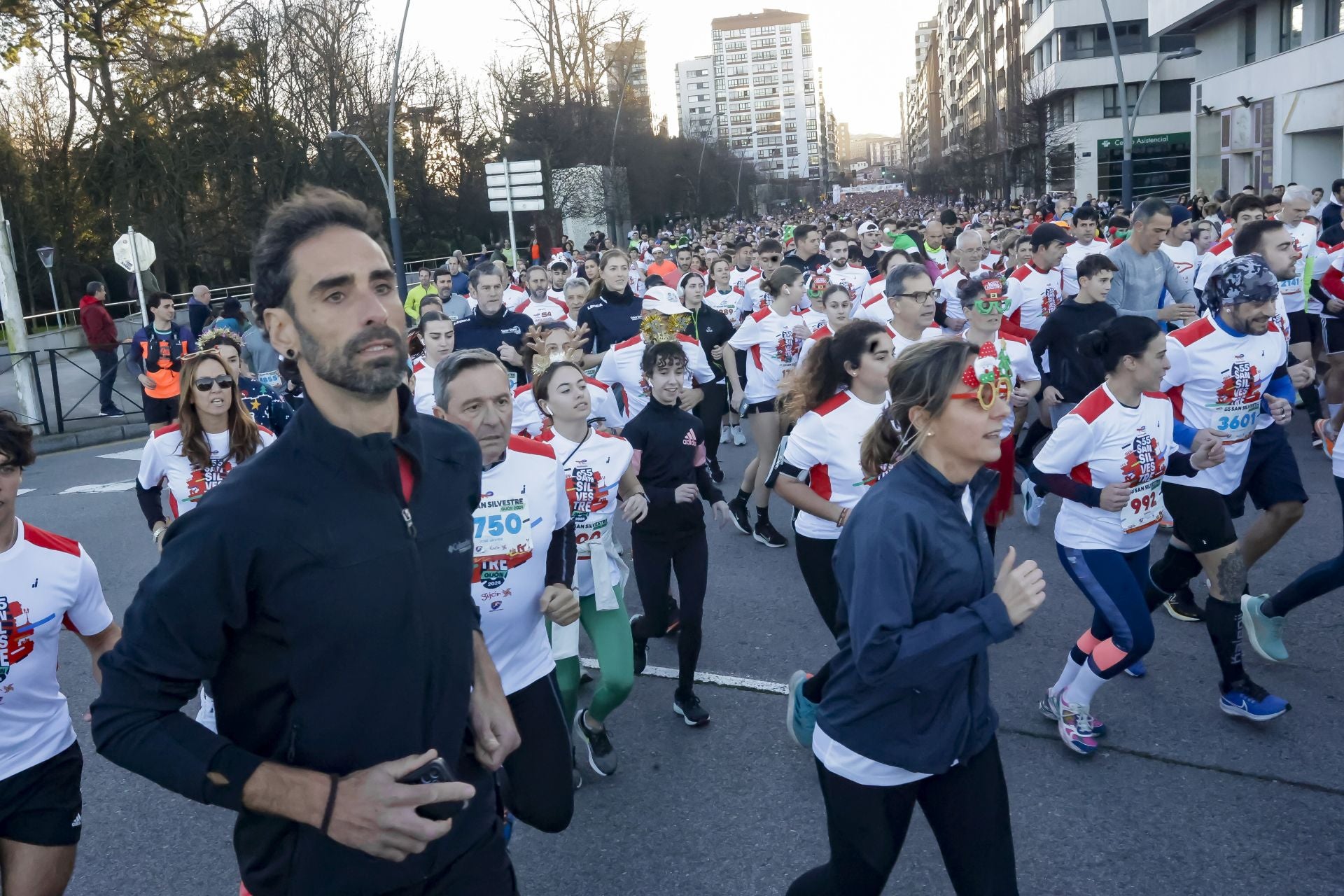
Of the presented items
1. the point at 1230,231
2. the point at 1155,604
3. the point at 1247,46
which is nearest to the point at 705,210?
the point at 1247,46

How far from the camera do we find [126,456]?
15055 millimetres

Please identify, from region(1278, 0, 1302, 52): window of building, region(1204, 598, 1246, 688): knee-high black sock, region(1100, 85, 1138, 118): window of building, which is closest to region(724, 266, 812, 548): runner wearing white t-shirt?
region(1204, 598, 1246, 688): knee-high black sock

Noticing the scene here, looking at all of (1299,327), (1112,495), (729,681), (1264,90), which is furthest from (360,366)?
(1264,90)

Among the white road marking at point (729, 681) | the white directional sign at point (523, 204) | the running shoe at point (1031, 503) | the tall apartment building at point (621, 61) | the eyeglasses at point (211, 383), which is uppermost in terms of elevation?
the tall apartment building at point (621, 61)

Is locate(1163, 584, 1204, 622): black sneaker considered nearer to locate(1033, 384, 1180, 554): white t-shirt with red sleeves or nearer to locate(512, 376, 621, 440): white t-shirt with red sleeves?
locate(1033, 384, 1180, 554): white t-shirt with red sleeves

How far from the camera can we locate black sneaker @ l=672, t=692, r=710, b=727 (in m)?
5.35

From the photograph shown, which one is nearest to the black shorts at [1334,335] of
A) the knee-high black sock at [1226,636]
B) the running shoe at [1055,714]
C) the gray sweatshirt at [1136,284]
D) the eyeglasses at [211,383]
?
the gray sweatshirt at [1136,284]

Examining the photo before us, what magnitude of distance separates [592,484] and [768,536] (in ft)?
11.5

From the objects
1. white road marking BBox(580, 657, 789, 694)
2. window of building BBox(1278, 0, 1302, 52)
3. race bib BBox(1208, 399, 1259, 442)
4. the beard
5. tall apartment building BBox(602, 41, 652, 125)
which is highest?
tall apartment building BBox(602, 41, 652, 125)

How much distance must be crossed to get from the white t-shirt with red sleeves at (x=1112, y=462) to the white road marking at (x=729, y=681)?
1.68m

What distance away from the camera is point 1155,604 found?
5.47m

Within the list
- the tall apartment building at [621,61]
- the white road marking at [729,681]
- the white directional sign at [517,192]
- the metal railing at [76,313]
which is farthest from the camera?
the tall apartment building at [621,61]

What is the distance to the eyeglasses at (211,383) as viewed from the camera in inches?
213

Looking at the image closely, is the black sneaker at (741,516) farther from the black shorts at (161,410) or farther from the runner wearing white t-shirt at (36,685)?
the black shorts at (161,410)
